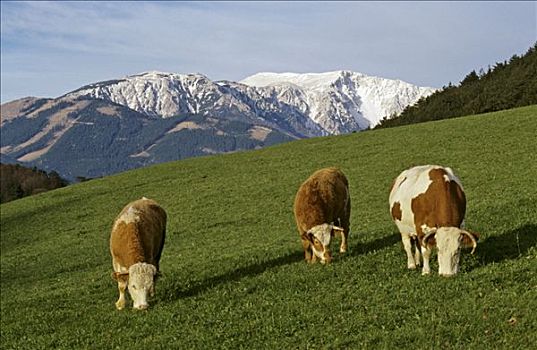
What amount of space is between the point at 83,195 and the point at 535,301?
51.5m

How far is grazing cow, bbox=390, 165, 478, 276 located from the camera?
12.8 metres

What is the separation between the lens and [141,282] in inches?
587

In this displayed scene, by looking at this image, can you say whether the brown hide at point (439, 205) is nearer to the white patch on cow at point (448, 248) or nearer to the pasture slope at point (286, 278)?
the white patch on cow at point (448, 248)

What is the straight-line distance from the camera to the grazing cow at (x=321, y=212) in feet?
55.7

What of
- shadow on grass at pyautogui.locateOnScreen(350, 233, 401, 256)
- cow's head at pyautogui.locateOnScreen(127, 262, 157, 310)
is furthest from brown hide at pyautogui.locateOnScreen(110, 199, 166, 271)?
shadow on grass at pyautogui.locateOnScreen(350, 233, 401, 256)

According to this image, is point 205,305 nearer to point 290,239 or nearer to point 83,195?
point 290,239

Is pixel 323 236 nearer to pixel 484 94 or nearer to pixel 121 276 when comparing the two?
pixel 121 276

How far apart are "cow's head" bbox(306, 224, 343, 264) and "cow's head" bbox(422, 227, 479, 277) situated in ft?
14.0

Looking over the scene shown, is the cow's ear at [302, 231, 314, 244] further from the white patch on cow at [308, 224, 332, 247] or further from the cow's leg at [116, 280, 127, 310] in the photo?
the cow's leg at [116, 280, 127, 310]

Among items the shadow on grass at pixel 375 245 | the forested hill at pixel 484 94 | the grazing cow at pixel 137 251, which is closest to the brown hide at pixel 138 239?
the grazing cow at pixel 137 251

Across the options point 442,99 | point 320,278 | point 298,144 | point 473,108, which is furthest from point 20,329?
point 442,99

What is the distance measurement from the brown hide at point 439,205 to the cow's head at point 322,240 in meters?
3.37

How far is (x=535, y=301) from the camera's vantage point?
35.8 ft

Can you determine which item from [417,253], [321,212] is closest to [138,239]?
[321,212]
